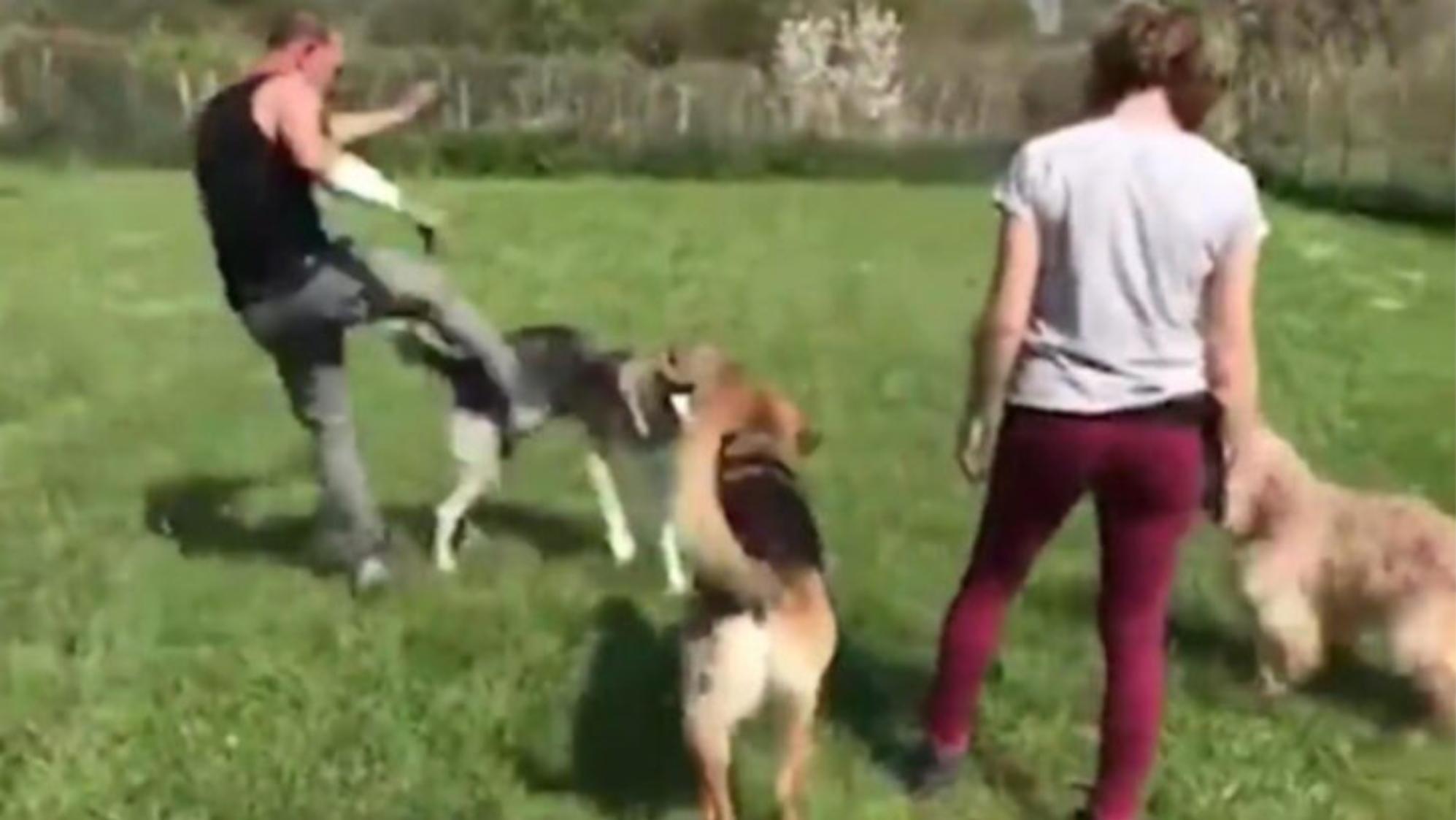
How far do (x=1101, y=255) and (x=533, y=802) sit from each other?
1.91 m

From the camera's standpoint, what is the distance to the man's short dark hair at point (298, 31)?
7.34 metres

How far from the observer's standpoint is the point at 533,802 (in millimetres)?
6020

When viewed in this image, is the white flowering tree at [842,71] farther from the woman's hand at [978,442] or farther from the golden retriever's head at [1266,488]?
the woman's hand at [978,442]

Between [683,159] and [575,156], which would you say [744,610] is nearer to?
[683,159]

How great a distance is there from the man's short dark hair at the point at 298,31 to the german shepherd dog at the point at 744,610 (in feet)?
7.15

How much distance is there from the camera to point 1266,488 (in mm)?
6609

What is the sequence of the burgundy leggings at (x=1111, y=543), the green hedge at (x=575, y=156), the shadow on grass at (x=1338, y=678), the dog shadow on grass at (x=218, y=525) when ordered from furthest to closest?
the green hedge at (x=575, y=156)
the dog shadow on grass at (x=218, y=525)
the shadow on grass at (x=1338, y=678)
the burgundy leggings at (x=1111, y=543)

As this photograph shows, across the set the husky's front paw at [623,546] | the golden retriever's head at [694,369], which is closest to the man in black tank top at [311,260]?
the husky's front paw at [623,546]

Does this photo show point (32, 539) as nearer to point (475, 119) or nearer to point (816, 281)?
point (816, 281)

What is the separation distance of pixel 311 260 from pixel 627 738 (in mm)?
1958

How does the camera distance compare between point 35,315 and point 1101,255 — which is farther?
point 35,315

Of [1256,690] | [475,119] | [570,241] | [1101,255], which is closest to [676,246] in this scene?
[570,241]

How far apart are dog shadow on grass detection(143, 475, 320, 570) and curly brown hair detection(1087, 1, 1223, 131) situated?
357 centimetres

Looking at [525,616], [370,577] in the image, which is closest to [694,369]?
[525,616]
